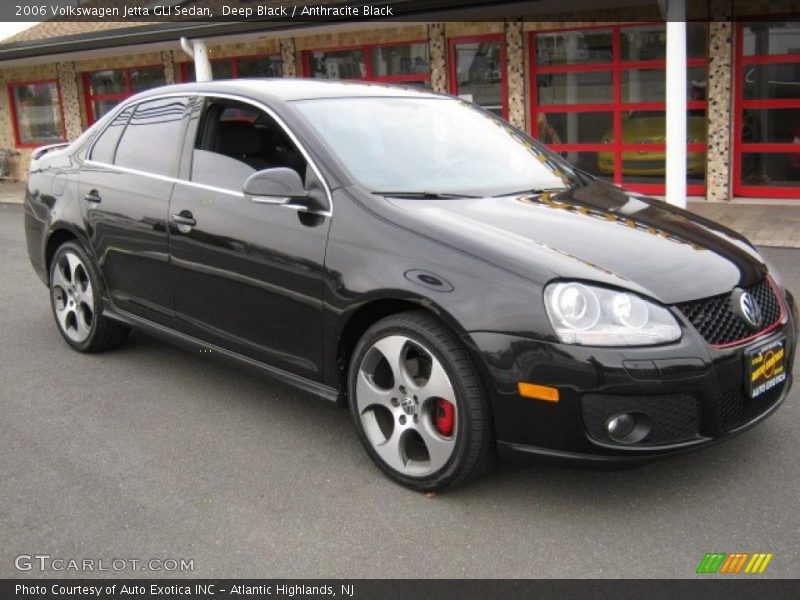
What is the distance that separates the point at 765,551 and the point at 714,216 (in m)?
8.35

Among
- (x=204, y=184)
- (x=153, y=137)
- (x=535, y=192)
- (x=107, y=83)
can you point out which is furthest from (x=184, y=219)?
(x=107, y=83)

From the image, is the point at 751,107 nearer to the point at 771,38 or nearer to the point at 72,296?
the point at 771,38

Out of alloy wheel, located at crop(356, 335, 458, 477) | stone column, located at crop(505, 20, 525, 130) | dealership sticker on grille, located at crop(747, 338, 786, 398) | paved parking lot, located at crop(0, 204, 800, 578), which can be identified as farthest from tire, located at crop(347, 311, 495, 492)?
stone column, located at crop(505, 20, 525, 130)

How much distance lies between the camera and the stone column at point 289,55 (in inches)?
615

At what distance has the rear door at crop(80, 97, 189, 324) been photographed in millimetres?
4543

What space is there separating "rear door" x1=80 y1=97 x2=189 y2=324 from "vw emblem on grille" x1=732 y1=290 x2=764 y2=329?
9.15 ft

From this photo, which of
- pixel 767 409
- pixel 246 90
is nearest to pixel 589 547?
pixel 767 409

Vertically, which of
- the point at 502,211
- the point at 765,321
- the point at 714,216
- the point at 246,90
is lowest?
the point at 714,216

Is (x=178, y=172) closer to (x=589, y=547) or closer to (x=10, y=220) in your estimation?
(x=589, y=547)

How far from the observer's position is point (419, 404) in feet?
11.1

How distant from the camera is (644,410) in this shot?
9.79ft

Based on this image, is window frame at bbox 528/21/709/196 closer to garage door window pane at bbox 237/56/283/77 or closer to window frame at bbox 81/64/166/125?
garage door window pane at bbox 237/56/283/77

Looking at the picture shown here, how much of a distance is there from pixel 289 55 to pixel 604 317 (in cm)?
1374

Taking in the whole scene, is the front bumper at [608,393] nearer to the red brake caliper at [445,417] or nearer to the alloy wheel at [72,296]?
the red brake caliper at [445,417]
